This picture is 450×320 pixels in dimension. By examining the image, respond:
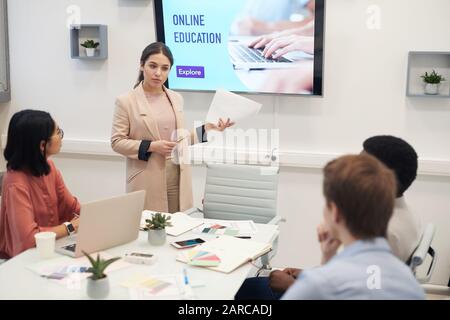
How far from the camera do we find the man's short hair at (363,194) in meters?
1.41

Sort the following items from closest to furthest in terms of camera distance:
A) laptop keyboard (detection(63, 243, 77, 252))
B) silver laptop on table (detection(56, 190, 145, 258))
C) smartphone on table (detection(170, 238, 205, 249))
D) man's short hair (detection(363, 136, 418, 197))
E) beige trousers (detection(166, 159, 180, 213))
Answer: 1. man's short hair (detection(363, 136, 418, 197))
2. silver laptop on table (detection(56, 190, 145, 258))
3. laptop keyboard (detection(63, 243, 77, 252))
4. smartphone on table (detection(170, 238, 205, 249))
5. beige trousers (detection(166, 159, 180, 213))

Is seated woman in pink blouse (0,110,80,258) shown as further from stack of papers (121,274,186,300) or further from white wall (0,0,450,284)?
white wall (0,0,450,284)

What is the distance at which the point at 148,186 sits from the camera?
3236 mm

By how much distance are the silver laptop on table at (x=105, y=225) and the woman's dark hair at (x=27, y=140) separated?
1.23ft

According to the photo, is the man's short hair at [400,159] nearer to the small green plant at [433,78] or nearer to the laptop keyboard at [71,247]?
the laptop keyboard at [71,247]

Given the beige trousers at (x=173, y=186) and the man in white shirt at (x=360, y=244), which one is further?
the beige trousers at (x=173, y=186)

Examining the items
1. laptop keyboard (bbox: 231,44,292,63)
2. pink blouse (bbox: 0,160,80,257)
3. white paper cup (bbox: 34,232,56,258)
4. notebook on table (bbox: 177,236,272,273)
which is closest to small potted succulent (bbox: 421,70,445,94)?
laptop keyboard (bbox: 231,44,292,63)

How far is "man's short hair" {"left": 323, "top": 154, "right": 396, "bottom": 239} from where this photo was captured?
55.4 inches

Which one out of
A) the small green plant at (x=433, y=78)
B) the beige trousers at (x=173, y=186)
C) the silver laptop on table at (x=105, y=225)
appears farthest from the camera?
the small green plant at (x=433, y=78)

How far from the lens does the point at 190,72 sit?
13.2 feet

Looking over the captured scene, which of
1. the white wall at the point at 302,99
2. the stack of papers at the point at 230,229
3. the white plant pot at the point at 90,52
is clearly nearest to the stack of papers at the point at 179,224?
the stack of papers at the point at 230,229

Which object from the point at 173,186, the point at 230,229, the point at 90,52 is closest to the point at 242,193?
the point at 173,186

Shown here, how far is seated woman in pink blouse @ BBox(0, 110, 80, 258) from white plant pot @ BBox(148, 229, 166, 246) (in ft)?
1.21

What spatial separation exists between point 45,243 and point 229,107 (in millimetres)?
1465
